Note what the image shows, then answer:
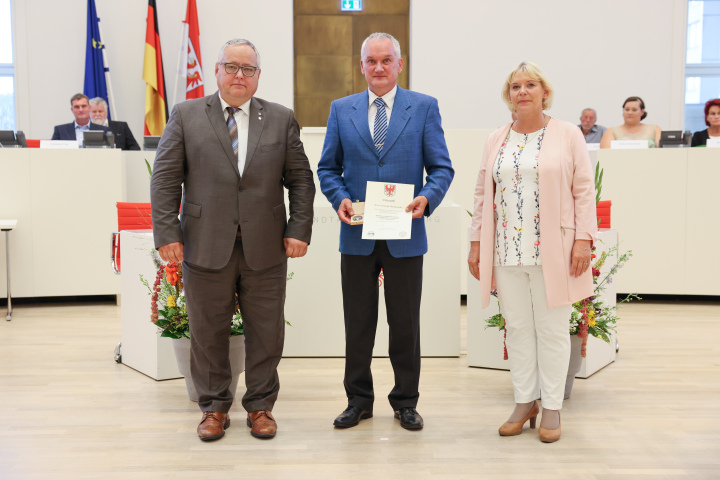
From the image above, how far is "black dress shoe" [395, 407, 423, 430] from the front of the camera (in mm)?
3023

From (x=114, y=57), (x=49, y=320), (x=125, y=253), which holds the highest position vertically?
(x=114, y=57)

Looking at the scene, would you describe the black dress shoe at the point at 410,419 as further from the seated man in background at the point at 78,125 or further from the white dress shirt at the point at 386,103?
the seated man in background at the point at 78,125

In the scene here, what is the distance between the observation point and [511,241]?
2877 mm

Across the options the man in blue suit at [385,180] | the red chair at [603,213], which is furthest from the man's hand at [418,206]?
the red chair at [603,213]

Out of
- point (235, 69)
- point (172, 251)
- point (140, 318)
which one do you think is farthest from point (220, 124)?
point (140, 318)

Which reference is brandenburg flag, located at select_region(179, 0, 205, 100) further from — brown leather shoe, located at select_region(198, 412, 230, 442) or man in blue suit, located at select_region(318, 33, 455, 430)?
brown leather shoe, located at select_region(198, 412, 230, 442)

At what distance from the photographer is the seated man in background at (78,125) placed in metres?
7.04

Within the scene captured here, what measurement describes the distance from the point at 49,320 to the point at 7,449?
285cm

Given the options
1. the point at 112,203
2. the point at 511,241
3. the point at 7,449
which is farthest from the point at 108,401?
the point at 112,203

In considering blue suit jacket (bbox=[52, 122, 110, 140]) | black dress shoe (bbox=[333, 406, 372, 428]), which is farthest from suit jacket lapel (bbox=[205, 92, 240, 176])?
blue suit jacket (bbox=[52, 122, 110, 140])

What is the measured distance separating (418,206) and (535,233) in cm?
48

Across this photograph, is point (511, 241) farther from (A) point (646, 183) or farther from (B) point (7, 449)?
(A) point (646, 183)

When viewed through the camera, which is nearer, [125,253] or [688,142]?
[125,253]

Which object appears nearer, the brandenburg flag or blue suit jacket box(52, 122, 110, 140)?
blue suit jacket box(52, 122, 110, 140)
